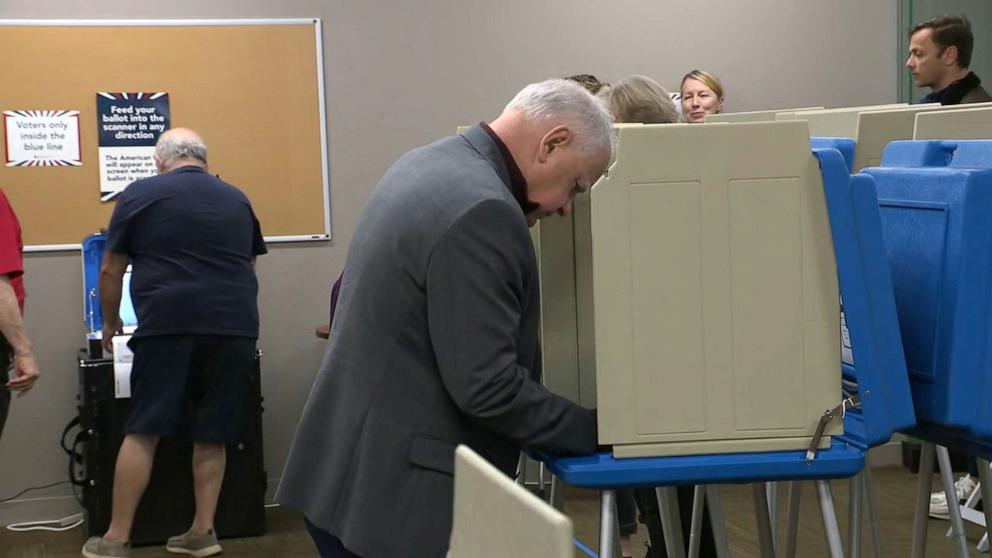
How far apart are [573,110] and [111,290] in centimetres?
289

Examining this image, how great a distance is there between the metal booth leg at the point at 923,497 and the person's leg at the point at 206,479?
2551 mm

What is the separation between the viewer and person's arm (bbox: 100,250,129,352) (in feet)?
14.0

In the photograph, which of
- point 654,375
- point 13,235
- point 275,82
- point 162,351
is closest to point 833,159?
point 654,375

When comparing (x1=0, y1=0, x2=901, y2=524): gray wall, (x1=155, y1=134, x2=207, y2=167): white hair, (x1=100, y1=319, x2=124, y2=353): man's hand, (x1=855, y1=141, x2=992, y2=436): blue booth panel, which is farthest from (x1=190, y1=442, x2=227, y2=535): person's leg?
(x1=855, y1=141, x2=992, y2=436): blue booth panel

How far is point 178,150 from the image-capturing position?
432 cm

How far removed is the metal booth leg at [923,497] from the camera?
2422 millimetres

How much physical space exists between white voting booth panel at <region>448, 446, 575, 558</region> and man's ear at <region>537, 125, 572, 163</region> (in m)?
0.62

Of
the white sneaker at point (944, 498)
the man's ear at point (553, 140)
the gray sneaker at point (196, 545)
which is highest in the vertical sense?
the man's ear at point (553, 140)

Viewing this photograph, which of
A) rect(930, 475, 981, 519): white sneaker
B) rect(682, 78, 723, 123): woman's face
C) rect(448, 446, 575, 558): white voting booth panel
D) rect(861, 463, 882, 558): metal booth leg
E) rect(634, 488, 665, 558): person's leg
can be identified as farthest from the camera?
rect(682, 78, 723, 123): woman's face

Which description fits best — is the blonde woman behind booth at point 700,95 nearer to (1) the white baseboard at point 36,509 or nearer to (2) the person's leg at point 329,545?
(1) the white baseboard at point 36,509

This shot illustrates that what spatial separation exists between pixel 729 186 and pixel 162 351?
2.90 m

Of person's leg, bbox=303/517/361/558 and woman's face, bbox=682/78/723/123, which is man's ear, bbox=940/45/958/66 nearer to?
woman's face, bbox=682/78/723/123

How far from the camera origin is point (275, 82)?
506 cm

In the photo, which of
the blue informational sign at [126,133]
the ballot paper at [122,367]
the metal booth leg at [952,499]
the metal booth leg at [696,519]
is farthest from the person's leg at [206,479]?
the metal booth leg at [952,499]
